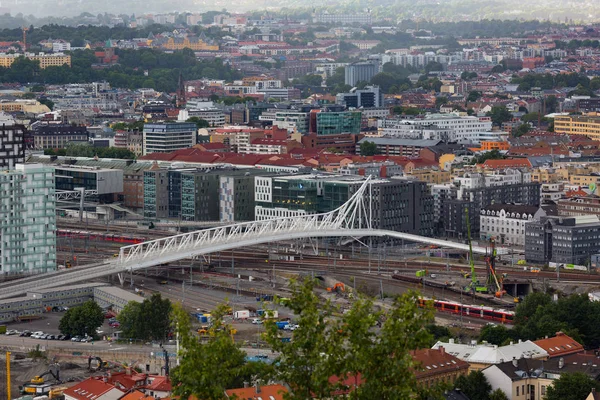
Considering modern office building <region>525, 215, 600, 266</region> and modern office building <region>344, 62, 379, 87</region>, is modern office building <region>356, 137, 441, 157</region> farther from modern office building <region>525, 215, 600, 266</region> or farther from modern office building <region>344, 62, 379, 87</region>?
modern office building <region>344, 62, 379, 87</region>

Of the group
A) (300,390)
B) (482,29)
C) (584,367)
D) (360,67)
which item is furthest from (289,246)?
(482,29)

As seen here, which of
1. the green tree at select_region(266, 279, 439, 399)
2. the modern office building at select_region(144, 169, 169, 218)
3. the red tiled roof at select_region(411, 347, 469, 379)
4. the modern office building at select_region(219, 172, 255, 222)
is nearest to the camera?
the green tree at select_region(266, 279, 439, 399)

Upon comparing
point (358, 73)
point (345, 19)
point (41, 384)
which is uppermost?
point (345, 19)

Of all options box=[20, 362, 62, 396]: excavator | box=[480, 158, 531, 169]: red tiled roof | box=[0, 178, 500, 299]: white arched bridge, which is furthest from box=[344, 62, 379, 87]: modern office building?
box=[20, 362, 62, 396]: excavator

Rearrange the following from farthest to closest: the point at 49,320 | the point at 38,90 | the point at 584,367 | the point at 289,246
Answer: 1. the point at 38,90
2. the point at 289,246
3. the point at 49,320
4. the point at 584,367

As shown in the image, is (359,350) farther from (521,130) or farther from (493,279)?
(521,130)

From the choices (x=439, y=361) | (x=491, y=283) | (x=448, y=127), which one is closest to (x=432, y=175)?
(x=491, y=283)

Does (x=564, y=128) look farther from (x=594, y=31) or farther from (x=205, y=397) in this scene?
(x=594, y=31)
